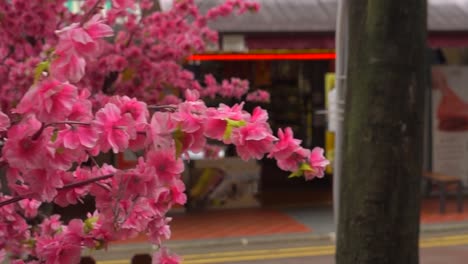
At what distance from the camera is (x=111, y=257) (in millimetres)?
9477

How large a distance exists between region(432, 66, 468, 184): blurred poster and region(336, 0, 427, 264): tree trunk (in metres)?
9.90

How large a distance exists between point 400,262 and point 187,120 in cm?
246

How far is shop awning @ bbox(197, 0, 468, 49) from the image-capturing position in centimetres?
1160

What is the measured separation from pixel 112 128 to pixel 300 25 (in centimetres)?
1021

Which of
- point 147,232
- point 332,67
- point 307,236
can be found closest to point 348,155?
point 147,232

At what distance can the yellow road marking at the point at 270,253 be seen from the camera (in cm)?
930

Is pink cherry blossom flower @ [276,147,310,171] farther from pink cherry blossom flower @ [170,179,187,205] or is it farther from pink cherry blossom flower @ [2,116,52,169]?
pink cherry blossom flower @ [2,116,52,169]

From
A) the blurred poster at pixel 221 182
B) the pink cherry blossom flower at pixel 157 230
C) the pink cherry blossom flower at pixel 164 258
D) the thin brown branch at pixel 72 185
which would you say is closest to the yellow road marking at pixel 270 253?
the blurred poster at pixel 221 182

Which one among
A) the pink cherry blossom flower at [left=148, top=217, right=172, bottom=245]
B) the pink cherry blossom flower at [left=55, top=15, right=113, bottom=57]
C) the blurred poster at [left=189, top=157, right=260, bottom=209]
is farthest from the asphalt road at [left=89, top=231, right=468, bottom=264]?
the pink cherry blossom flower at [left=55, top=15, right=113, bottom=57]

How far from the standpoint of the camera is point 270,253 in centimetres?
970

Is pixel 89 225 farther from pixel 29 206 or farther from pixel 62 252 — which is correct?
pixel 29 206

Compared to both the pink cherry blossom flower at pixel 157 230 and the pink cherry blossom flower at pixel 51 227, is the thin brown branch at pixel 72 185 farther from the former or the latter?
the pink cherry blossom flower at pixel 51 227

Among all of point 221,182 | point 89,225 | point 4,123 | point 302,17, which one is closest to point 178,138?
point 4,123

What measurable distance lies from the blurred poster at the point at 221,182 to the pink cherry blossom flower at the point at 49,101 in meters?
10.8
